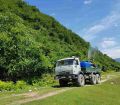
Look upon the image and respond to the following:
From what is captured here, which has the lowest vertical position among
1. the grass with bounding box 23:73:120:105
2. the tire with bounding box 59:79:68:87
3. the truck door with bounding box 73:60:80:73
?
the grass with bounding box 23:73:120:105

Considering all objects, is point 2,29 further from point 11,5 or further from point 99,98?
point 11,5

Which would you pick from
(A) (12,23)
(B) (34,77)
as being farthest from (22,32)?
(B) (34,77)

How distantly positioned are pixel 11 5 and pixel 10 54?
4063 cm

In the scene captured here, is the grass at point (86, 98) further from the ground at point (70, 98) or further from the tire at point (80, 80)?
the tire at point (80, 80)

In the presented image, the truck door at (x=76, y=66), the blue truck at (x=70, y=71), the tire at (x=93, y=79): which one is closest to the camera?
the blue truck at (x=70, y=71)

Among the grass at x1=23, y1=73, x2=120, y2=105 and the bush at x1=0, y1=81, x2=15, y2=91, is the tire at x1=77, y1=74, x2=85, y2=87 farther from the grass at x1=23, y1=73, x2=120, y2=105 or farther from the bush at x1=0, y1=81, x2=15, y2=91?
the bush at x1=0, y1=81, x2=15, y2=91

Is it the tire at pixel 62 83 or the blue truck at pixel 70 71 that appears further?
the tire at pixel 62 83

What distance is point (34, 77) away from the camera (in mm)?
42219

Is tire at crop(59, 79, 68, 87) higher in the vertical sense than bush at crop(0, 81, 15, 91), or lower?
higher

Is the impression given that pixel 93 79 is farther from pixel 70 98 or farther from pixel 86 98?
pixel 70 98

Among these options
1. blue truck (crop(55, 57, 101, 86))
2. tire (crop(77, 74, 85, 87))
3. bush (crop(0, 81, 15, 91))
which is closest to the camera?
bush (crop(0, 81, 15, 91))

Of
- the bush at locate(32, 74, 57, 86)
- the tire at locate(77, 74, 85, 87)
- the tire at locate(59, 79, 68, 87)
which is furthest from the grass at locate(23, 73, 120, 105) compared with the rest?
the bush at locate(32, 74, 57, 86)

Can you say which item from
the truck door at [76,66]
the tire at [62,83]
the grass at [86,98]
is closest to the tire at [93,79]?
the tire at [62,83]

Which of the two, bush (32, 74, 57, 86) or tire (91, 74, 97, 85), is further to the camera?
bush (32, 74, 57, 86)
